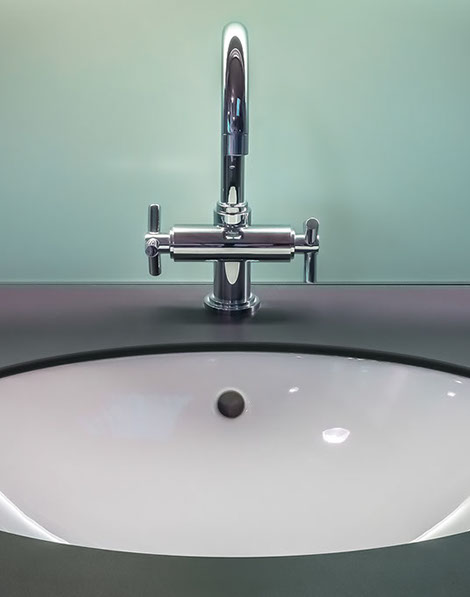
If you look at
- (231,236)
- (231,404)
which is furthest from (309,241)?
(231,404)

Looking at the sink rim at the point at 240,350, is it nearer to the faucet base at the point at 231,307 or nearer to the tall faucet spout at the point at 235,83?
the faucet base at the point at 231,307

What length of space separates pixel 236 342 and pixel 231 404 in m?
0.06

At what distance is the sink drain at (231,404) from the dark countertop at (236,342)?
0.18 ft

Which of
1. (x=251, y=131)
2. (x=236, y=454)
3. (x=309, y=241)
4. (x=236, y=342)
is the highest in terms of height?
(x=251, y=131)

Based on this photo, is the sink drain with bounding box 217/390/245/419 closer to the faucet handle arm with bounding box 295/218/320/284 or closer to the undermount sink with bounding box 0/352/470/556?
the undermount sink with bounding box 0/352/470/556

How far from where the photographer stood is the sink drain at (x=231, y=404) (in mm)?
693

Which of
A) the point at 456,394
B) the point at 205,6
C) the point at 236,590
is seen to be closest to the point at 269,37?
the point at 205,6

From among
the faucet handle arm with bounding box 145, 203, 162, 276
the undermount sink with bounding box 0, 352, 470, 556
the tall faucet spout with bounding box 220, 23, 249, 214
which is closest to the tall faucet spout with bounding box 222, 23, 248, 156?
the tall faucet spout with bounding box 220, 23, 249, 214

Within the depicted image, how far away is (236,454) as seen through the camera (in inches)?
26.6

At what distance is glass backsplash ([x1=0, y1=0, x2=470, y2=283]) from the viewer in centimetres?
78

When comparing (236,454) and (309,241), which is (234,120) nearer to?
(309,241)

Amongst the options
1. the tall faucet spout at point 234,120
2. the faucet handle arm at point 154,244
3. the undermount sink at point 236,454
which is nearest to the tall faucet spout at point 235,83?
the tall faucet spout at point 234,120

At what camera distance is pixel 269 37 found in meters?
0.78

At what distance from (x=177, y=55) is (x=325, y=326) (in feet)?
1.16
